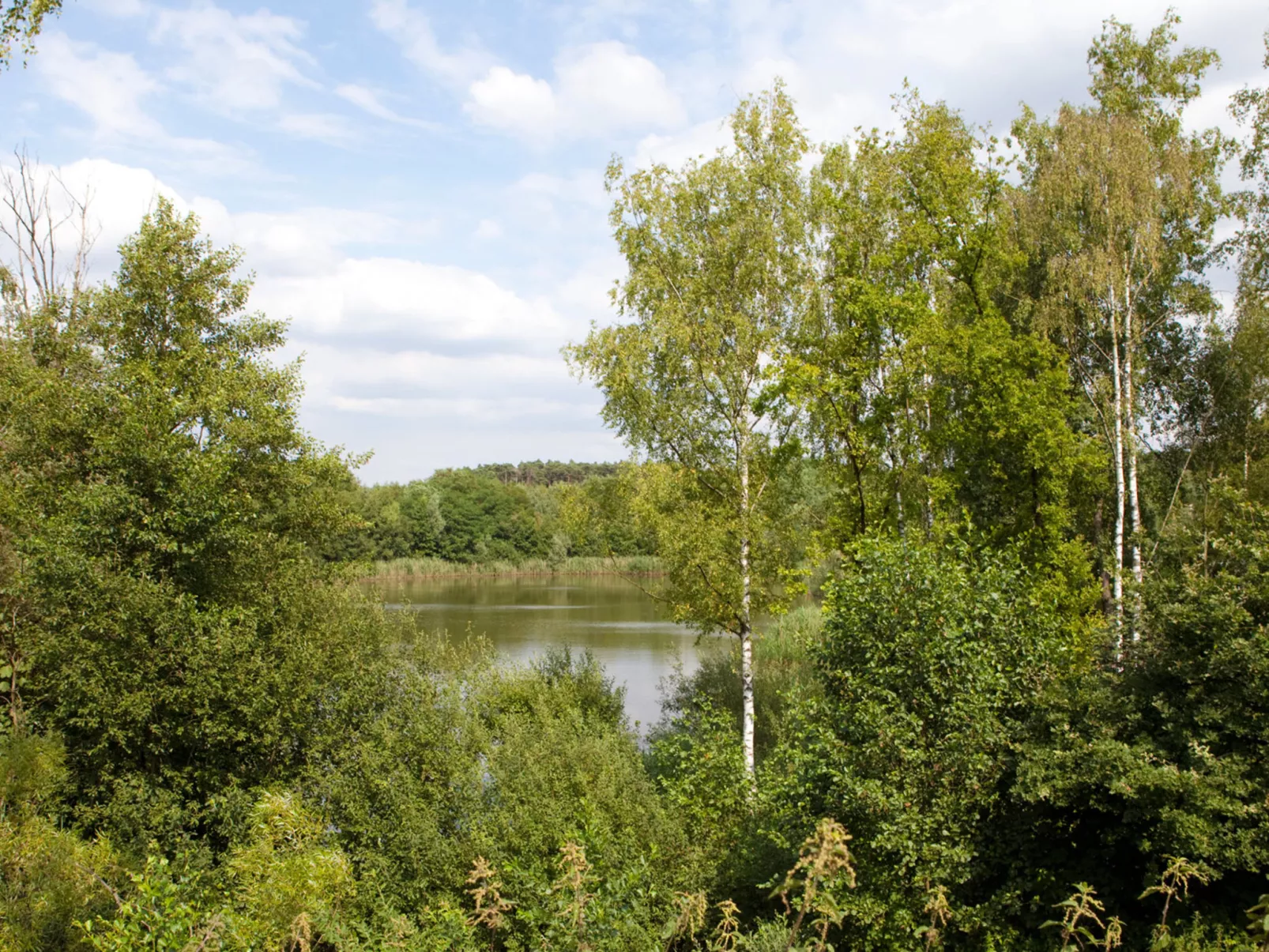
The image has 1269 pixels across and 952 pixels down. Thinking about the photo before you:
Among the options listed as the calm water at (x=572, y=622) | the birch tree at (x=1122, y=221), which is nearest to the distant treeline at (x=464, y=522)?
the calm water at (x=572, y=622)

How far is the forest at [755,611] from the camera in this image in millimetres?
8055

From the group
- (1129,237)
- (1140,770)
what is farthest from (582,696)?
(1129,237)

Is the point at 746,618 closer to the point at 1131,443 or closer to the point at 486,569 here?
the point at 1131,443

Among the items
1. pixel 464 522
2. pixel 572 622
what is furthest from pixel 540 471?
pixel 572 622

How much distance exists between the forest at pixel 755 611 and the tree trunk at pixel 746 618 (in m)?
0.13

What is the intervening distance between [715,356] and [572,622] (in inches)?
1095

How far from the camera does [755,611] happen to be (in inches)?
691

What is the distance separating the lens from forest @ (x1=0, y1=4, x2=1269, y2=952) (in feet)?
26.4

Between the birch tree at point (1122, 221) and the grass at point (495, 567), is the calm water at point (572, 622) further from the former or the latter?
the birch tree at point (1122, 221)

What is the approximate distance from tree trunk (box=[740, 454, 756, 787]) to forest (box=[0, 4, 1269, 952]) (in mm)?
130

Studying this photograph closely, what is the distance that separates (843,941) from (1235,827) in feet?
12.0

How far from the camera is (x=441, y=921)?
9.12m

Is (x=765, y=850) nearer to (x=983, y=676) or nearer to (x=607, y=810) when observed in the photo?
(x=607, y=810)

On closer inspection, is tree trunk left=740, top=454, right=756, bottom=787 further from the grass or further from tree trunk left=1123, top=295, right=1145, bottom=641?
the grass
